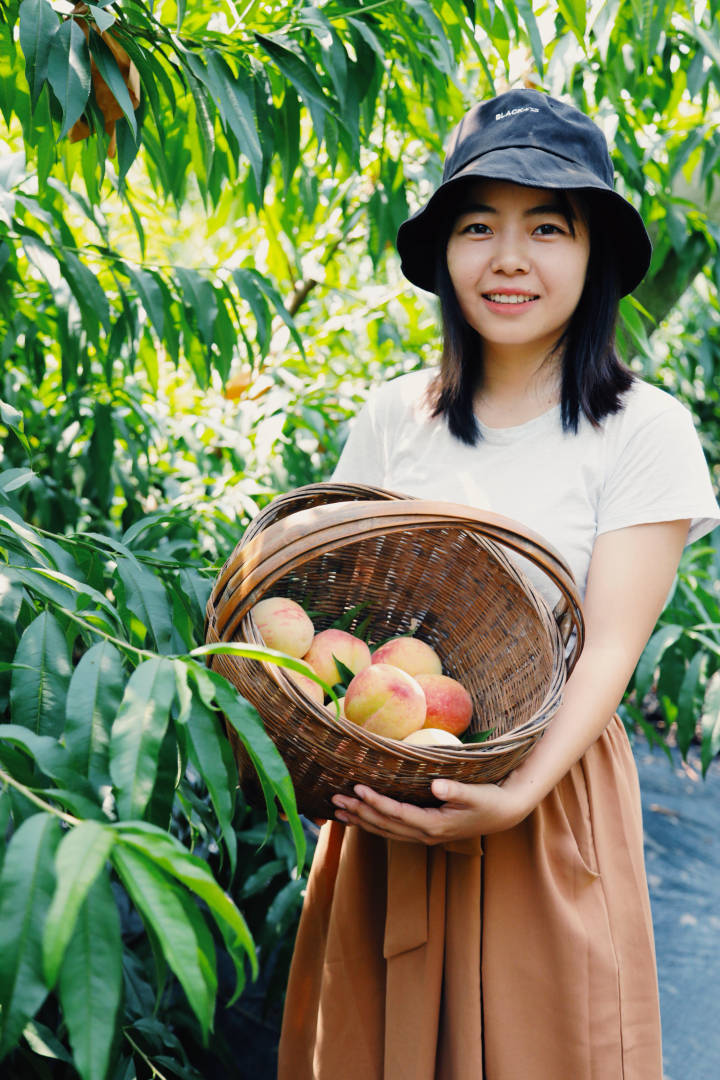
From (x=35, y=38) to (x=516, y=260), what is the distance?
63 cm

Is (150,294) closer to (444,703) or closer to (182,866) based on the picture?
(444,703)

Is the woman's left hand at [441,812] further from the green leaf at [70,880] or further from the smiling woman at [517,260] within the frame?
the smiling woman at [517,260]

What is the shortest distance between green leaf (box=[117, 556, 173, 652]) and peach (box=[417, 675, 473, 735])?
353mm

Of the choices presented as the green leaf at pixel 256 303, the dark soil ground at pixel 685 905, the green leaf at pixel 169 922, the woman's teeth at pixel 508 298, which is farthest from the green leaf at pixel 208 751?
the dark soil ground at pixel 685 905

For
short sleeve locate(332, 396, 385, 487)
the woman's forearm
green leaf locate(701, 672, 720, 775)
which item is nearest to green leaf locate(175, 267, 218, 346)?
short sleeve locate(332, 396, 385, 487)

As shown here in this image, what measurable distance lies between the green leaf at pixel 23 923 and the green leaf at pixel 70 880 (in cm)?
3

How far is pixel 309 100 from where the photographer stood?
120cm

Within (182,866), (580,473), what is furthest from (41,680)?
(580,473)

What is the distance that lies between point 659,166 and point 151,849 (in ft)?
6.79

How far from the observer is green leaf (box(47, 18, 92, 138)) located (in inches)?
38.6

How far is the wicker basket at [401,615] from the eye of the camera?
2.98 feet

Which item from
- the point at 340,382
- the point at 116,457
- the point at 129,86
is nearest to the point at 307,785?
the point at 129,86

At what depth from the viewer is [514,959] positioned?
1134 millimetres

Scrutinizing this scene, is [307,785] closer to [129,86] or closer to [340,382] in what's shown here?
[129,86]
